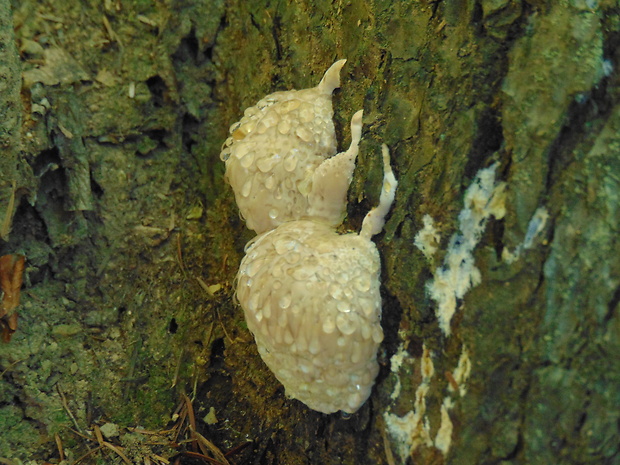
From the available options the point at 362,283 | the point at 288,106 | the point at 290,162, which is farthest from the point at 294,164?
the point at 362,283

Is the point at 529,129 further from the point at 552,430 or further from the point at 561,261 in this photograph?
the point at 552,430

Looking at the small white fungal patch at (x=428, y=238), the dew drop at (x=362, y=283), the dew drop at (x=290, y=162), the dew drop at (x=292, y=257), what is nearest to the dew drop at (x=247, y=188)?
the dew drop at (x=290, y=162)

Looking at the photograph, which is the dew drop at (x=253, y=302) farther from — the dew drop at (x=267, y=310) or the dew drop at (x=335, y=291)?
the dew drop at (x=335, y=291)

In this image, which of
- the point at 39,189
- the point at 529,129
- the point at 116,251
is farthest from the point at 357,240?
the point at 39,189

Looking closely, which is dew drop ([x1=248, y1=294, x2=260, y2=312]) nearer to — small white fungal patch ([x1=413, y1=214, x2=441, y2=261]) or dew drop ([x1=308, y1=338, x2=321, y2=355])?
dew drop ([x1=308, y1=338, x2=321, y2=355])

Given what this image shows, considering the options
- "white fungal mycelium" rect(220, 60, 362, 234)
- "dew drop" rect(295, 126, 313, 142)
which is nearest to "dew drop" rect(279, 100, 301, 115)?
"white fungal mycelium" rect(220, 60, 362, 234)

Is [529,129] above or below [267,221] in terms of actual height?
above

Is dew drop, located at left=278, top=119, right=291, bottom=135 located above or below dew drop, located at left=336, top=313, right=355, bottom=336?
above
